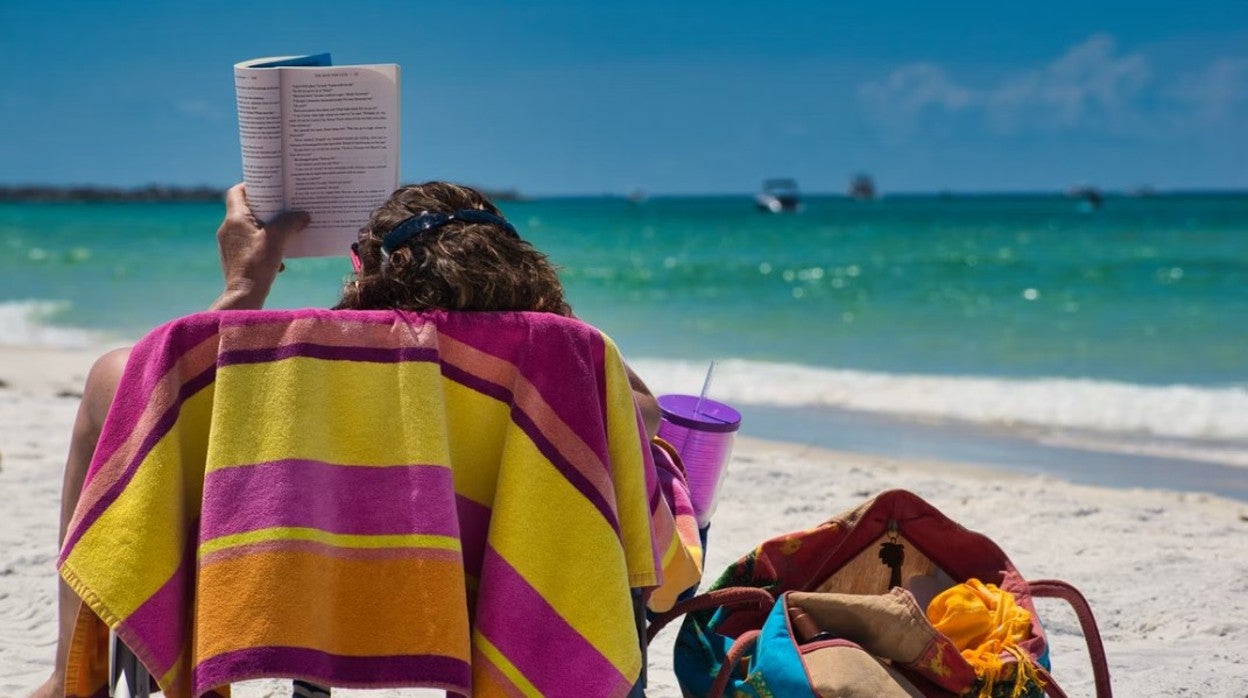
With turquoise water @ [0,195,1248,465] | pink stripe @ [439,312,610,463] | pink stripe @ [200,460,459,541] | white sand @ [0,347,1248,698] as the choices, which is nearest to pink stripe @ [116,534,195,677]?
pink stripe @ [200,460,459,541]

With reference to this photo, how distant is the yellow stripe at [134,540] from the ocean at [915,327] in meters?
1.39

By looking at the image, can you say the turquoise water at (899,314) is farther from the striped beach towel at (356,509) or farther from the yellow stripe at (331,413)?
the yellow stripe at (331,413)

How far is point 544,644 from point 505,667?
7 cm

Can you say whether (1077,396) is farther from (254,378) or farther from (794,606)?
(254,378)

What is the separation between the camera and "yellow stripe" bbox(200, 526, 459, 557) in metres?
1.80

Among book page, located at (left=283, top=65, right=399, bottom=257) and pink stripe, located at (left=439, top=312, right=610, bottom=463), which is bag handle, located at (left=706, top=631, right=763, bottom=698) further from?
book page, located at (left=283, top=65, right=399, bottom=257)

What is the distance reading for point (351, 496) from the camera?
1.87 meters

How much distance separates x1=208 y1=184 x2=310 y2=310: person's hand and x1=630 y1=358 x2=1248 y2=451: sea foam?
18.9 feet

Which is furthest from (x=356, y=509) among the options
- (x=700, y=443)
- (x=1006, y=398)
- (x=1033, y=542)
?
(x=1006, y=398)

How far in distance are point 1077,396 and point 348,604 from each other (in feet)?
22.9

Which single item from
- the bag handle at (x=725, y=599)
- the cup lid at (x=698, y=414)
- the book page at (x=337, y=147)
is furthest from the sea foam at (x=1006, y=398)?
the book page at (x=337, y=147)

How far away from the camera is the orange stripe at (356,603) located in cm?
181

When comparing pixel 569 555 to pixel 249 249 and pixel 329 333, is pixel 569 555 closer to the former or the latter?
pixel 329 333

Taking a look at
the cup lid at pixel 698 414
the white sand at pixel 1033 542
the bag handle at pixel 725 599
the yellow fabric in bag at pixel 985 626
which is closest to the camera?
the yellow fabric in bag at pixel 985 626
